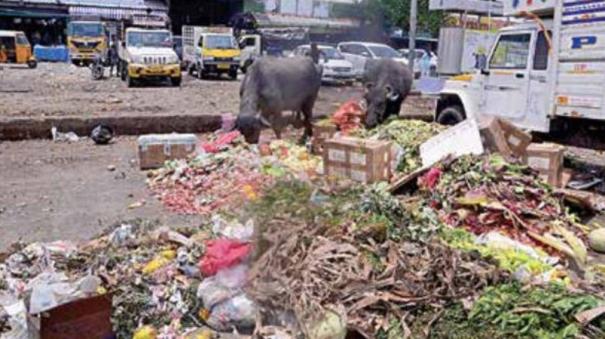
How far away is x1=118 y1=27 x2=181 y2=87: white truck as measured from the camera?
2284cm

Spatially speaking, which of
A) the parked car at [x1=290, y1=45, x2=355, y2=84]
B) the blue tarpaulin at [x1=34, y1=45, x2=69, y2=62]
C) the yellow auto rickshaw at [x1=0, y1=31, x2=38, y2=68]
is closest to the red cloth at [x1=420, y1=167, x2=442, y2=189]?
the parked car at [x1=290, y1=45, x2=355, y2=84]

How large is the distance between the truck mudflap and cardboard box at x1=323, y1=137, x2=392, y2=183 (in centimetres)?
1586

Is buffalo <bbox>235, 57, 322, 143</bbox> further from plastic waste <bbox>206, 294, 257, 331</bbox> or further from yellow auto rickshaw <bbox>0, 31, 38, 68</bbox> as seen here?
yellow auto rickshaw <bbox>0, 31, 38, 68</bbox>

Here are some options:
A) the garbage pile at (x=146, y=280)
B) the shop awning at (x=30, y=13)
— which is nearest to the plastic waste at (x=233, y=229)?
the garbage pile at (x=146, y=280)

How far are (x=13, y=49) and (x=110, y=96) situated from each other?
16.9 metres

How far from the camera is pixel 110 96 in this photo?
62.1ft

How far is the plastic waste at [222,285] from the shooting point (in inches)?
→ 175

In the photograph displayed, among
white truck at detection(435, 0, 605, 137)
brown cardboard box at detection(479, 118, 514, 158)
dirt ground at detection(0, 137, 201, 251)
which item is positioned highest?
white truck at detection(435, 0, 605, 137)

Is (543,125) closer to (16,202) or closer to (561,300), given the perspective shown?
(561,300)

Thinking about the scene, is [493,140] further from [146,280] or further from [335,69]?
[335,69]

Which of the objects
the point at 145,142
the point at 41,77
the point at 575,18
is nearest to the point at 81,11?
the point at 41,77

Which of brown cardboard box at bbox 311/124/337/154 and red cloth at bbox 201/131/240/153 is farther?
brown cardboard box at bbox 311/124/337/154

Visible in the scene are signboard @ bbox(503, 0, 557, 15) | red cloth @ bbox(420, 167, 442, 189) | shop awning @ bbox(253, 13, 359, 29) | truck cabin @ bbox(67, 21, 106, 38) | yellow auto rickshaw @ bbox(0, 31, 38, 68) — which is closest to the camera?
red cloth @ bbox(420, 167, 442, 189)

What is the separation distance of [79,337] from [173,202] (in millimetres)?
3674
